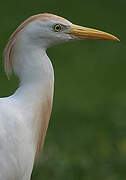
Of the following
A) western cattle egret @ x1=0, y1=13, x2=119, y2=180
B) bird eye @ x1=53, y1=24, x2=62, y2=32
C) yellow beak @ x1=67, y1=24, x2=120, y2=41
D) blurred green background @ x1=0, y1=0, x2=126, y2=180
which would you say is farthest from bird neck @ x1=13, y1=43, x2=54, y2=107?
blurred green background @ x1=0, y1=0, x2=126, y2=180

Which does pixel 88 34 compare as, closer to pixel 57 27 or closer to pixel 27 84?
pixel 57 27

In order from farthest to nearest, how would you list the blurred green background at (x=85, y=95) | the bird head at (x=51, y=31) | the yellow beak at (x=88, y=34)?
the blurred green background at (x=85, y=95) < the yellow beak at (x=88, y=34) < the bird head at (x=51, y=31)

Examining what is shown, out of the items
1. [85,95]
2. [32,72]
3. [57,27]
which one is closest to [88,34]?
[57,27]

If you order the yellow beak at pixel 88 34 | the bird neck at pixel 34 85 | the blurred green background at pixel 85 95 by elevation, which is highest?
the yellow beak at pixel 88 34

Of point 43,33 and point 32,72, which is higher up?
point 43,33

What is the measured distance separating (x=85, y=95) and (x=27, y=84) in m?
4.81

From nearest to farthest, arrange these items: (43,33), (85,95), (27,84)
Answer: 1. (43,33)
2. (27,84)
3. (85,95)

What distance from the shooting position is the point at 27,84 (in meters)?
3.91

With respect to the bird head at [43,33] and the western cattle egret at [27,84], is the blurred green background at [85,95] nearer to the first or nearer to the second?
the western cattle egret at [27,84]

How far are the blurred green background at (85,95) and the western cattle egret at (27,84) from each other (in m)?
1.57

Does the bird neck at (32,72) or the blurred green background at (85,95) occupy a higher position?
the bird neck at (32,72)

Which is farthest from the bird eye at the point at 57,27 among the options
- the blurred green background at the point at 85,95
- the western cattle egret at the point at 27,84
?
the blurred green background at the point at 85,95

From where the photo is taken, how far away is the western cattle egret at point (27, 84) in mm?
3795

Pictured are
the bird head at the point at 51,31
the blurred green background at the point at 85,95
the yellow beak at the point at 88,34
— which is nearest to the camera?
the bird head at the point at 51,31
